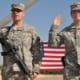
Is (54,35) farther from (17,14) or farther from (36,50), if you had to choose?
(17,14)

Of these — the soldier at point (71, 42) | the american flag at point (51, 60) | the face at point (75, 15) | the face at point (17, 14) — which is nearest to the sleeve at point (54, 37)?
the soldier at point (71, 42)

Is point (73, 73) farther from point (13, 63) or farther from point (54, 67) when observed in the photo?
point (54, 67)

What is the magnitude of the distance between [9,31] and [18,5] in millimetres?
472

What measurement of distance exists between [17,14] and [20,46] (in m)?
0.55

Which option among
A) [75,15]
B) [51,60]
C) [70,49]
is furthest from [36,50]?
[51,60]

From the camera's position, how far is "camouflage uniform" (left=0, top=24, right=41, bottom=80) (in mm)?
7664

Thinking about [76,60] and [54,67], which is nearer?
[76,60]

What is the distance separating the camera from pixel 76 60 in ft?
24.5

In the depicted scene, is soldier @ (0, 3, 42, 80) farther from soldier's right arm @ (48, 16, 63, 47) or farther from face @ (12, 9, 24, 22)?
soldier's right arm @ (48, 16, 63, 47)

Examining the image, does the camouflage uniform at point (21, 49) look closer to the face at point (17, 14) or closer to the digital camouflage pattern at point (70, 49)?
the face at point (17, 14)

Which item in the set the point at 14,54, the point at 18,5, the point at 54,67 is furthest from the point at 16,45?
the point at 54,67

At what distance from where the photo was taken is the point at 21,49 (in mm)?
7695

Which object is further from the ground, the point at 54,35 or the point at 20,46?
the point at 54,35

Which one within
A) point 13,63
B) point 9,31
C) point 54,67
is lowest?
point 54,67
